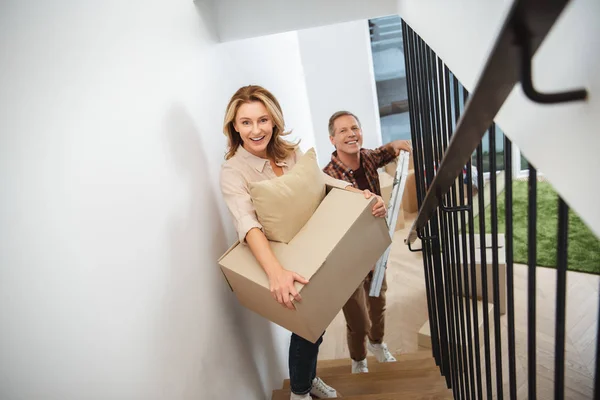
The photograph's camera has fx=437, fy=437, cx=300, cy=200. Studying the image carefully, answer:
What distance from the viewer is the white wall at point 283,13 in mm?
1957

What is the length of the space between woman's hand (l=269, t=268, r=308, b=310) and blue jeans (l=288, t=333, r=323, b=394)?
0.48 meters

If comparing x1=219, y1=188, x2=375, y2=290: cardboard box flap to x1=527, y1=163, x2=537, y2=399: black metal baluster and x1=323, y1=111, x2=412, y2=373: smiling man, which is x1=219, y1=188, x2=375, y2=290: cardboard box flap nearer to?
x1=323, y1=111, x2=412, y2=373: smiling man

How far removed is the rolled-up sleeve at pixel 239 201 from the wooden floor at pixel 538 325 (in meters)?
1.63

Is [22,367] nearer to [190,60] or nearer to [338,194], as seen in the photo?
[338,194]

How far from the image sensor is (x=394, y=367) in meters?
2.29

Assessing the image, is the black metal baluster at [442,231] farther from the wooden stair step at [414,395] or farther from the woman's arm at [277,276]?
the woman's arm at [277,276]

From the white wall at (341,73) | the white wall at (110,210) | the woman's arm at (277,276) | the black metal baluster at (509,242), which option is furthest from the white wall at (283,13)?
the white wall at (341,73)

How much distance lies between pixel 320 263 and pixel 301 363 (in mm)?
637

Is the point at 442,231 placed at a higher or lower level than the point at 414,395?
higher

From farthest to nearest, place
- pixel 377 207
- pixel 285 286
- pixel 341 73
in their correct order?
pixel 341 73
pixel 377 207
pixel 285 286

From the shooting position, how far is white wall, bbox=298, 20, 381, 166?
193 inches

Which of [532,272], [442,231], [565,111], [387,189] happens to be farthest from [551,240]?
[565,111]

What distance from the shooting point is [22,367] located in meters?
0.78

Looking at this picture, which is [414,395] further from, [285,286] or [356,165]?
[356,165]
